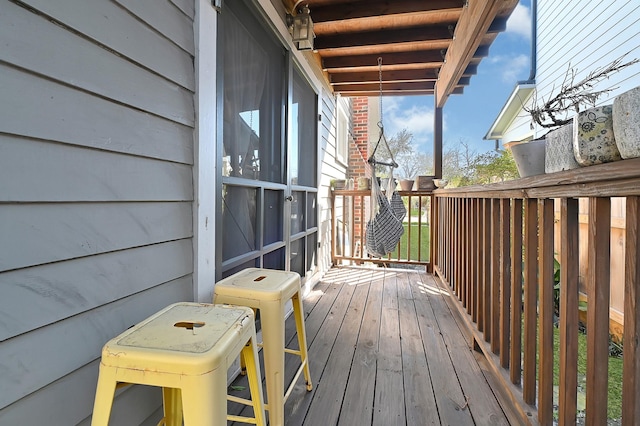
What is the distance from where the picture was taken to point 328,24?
2.89 metres

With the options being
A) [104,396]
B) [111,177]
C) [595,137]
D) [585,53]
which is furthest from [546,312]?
[585,53]

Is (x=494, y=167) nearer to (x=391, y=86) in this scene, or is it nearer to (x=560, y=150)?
(x=391, y=86)

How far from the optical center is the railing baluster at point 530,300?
1.21 meters

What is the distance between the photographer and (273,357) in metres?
1.20

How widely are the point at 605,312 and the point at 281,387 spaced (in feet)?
3.66

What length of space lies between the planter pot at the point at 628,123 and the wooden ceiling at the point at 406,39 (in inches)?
65.1

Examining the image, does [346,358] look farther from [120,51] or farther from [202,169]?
[120,51]

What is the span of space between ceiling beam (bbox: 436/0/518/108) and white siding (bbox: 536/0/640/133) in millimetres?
678

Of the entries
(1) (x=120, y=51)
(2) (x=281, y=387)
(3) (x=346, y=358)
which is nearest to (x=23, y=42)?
(1) (x=120, y=51)

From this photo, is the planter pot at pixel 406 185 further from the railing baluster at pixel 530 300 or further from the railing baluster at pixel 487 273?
the railing baluster at pixel 530 300

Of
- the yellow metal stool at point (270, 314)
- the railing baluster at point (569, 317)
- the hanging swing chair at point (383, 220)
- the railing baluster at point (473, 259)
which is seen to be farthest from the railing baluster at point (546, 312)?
the hanging swing chair at point (383, 220)

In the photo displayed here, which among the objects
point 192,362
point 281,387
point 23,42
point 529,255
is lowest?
point 281,387

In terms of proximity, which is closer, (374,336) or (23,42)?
(23,42)

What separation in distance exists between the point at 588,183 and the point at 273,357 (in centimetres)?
121
